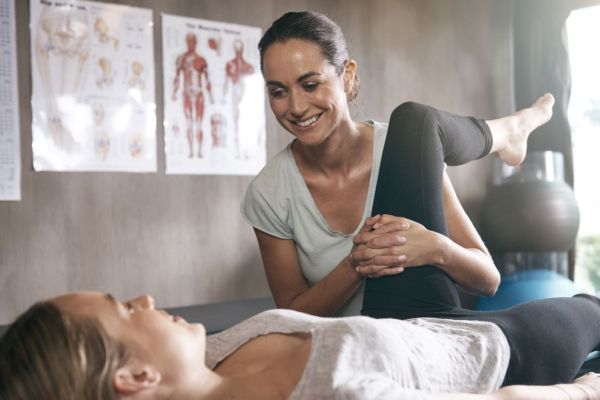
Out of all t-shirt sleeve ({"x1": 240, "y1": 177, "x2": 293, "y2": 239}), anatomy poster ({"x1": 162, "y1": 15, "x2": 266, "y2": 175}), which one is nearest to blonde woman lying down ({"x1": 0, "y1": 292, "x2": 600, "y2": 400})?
t-shirt sleeve ({"x1": 240, "y1": 177, "x2": 293, "y2": 239})

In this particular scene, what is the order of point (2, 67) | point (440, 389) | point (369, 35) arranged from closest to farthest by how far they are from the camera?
point (440, 389), point (2, 67), point (369, 35)

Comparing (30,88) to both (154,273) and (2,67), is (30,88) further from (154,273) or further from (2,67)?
(154,273)

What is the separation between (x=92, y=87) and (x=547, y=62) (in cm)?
246

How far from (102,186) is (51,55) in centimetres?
52

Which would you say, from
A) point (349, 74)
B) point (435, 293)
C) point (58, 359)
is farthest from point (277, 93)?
point (58, 359)

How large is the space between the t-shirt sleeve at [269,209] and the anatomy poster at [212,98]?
39.4 inches

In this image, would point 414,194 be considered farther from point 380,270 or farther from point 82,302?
point 82,302

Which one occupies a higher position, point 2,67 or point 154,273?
point 2,67

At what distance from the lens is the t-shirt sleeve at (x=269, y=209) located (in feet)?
6.40

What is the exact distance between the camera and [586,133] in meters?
3.80

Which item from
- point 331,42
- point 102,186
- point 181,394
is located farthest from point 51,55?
point 181,394

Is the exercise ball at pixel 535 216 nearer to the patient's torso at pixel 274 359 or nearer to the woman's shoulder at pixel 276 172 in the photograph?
the woman's shoulder at pixel 276 172

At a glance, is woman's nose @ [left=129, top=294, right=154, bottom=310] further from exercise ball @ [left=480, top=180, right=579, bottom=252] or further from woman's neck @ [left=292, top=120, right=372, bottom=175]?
exercise ball @ [left=480, top=180, right=579, bottom=252]

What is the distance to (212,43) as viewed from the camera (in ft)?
9.87
